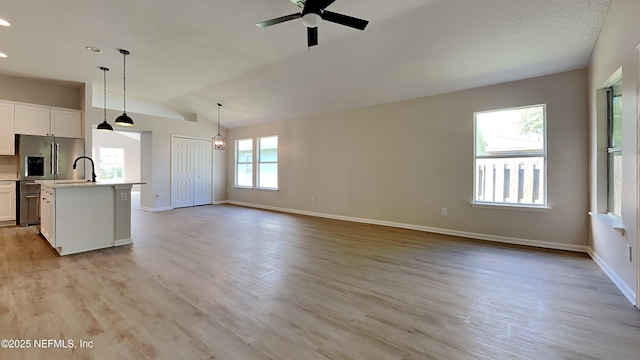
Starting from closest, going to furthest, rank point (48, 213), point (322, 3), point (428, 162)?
1. point (322, 3)
2. point (48, 213)
3. point (428, 162)

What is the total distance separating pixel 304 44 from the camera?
409cm

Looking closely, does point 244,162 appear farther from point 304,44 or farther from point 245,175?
point 304,44

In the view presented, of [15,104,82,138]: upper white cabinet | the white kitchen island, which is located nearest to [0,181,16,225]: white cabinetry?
[15,104,82,138]: upper white cabinet

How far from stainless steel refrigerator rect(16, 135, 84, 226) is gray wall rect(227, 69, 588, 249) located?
15.3 feet

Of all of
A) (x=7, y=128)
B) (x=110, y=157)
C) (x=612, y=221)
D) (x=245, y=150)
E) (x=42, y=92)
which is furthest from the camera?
(x=110, y=157)

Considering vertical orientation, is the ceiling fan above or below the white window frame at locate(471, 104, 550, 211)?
above

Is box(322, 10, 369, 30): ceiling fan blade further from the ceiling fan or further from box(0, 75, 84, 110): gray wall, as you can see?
box(0, 75, 84, 110): gray wall

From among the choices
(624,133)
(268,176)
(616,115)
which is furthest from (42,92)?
(616,115)

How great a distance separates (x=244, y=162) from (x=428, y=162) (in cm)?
588

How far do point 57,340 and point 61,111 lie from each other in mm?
6132

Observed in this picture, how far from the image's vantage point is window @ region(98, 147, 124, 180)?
471 inches

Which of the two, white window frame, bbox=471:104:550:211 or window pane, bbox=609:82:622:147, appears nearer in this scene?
window pane, bbox=609:82:622:147

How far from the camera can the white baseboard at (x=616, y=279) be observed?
97.0 inches

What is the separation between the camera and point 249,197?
28.2 ft
